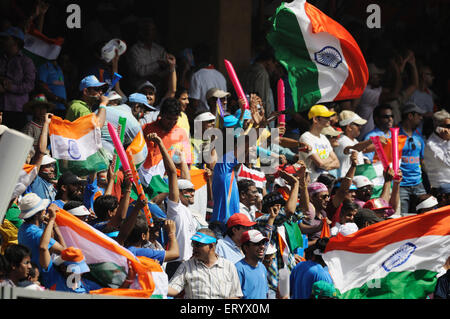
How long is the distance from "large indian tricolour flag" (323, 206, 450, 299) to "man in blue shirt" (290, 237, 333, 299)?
0.12 m

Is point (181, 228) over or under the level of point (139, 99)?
under

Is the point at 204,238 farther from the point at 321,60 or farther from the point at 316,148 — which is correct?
the point at 316,148

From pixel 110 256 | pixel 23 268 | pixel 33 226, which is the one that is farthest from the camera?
pixel 33 226

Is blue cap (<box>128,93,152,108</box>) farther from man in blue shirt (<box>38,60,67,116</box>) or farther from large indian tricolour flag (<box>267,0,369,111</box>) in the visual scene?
large indian tricolour flag (<box>267,0,369,111</box>)

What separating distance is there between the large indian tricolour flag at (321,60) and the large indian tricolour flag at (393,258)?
2.11 meters

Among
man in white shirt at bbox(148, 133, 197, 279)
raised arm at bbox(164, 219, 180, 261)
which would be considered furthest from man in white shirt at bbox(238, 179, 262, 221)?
raised arm at bbox(164, 219, 180, 261)

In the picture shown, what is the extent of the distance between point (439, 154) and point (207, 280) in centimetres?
610

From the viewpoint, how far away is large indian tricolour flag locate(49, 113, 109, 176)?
10023 mm

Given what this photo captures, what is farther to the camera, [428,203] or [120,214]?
[428,203]

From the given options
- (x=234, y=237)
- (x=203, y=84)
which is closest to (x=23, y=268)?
(x=234, y=237)

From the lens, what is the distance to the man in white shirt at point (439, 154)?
13125 mm

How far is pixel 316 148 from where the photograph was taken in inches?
485
